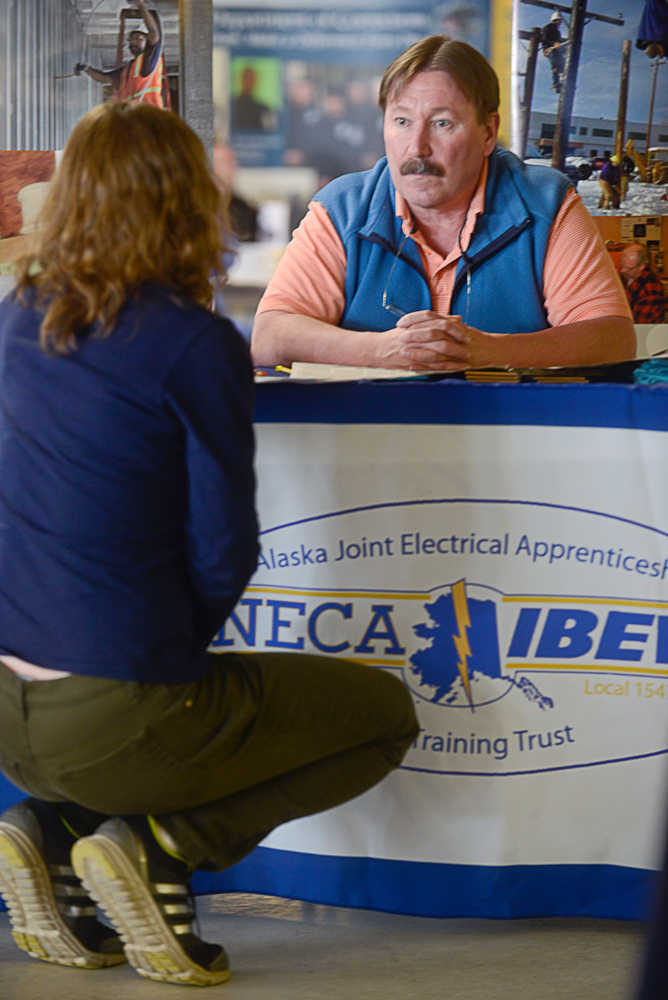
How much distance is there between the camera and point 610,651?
1797mm

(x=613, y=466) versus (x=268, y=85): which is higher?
(x=268, y=85)

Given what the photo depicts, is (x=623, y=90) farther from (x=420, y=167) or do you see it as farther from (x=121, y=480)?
(x=121, y=480)

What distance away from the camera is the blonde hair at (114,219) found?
4.85 ft

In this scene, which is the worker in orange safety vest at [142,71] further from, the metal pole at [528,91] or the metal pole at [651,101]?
the metal pole at [651,101]

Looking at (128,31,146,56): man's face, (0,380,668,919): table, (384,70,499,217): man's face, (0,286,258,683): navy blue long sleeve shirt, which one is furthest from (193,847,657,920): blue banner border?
(128,31,146,56): man's face

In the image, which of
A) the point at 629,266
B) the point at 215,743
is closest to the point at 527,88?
the point at 629,266

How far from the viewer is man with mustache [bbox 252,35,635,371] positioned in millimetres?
2465

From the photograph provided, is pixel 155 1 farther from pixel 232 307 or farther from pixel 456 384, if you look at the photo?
pixel 456 384

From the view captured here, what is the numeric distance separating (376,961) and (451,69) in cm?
170

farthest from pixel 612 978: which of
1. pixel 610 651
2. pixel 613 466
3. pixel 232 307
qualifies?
pixel 232 307

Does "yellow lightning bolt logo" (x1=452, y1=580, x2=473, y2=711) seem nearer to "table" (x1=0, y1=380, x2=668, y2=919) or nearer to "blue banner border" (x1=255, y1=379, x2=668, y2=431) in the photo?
"table" (x1=0, y1=380, x2=668, y2=919)

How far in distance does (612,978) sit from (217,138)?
300cm

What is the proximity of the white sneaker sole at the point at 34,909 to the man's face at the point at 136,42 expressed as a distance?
268 cm

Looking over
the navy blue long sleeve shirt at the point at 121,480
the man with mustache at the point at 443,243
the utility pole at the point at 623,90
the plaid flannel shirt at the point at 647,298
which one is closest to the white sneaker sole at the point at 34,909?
the navy blue long sleeve shirt at the point at 121,480
